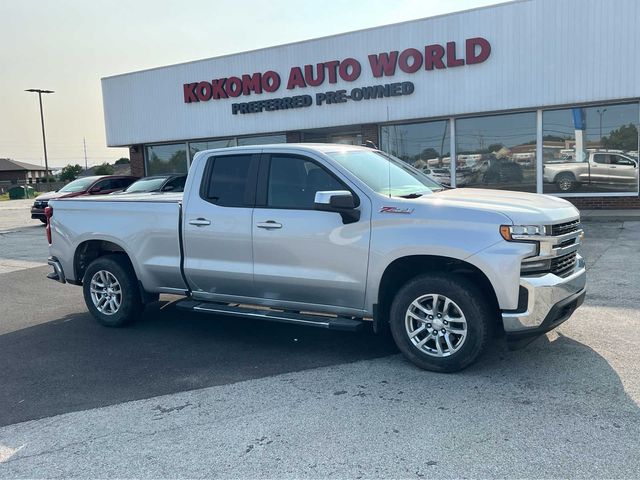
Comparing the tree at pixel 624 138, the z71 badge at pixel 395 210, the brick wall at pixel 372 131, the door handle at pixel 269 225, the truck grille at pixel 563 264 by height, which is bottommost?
the truck grille at pixel 563 264

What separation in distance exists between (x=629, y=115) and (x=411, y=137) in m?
5.69

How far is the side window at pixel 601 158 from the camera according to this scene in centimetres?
1449

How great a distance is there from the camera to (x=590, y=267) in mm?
8562

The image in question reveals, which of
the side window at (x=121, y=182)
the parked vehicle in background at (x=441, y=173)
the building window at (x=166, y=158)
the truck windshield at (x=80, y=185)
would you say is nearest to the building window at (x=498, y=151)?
the parked vehicle in background at (x=441, y=173)

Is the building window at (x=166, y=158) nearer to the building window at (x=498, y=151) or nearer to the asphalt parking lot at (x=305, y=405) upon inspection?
the building window at (x=498, y=151)

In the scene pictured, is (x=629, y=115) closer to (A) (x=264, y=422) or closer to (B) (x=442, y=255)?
(B) (x=442, y=255)

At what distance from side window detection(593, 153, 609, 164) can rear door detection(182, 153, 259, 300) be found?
469 inches

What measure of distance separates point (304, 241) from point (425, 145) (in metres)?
12.2

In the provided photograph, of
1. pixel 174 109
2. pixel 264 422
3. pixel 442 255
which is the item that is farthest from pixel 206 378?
pixel 174 109

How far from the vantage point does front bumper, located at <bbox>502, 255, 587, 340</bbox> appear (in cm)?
431

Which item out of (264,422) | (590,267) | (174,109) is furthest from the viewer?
(174,109)

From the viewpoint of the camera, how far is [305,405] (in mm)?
4188

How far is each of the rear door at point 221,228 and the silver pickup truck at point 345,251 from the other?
14 mm

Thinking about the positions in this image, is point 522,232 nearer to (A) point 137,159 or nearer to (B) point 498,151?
(B) point 498,151
